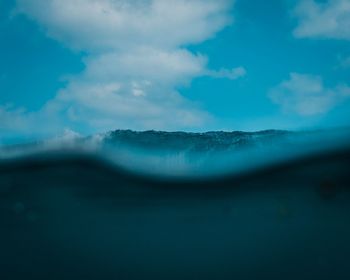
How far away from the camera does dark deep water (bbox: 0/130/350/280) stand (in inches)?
476

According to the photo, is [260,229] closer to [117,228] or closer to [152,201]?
[152,201]

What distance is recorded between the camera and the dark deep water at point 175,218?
→ 12.1m

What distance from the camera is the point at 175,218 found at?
15.9 m

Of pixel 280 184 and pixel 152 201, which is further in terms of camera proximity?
pixel 152 201

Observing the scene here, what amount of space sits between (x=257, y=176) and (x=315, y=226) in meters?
5.82

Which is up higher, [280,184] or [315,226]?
[280,184]

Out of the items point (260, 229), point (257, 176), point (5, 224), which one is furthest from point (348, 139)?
point (5, 224)

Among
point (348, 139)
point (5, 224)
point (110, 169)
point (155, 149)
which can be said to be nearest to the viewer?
point (348, 139)

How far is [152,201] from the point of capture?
1451 cm

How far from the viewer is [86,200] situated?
1451 cm

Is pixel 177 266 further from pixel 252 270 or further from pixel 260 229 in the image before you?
pixel 260 229

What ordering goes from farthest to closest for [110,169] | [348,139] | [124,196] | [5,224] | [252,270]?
1. [252,270]
2. [5,224]
3. [124,196]
4. [110,169]
5. [348,139]

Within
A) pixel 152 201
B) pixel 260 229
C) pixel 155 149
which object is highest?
pixel 155 149

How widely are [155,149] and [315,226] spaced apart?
10.1 metres
